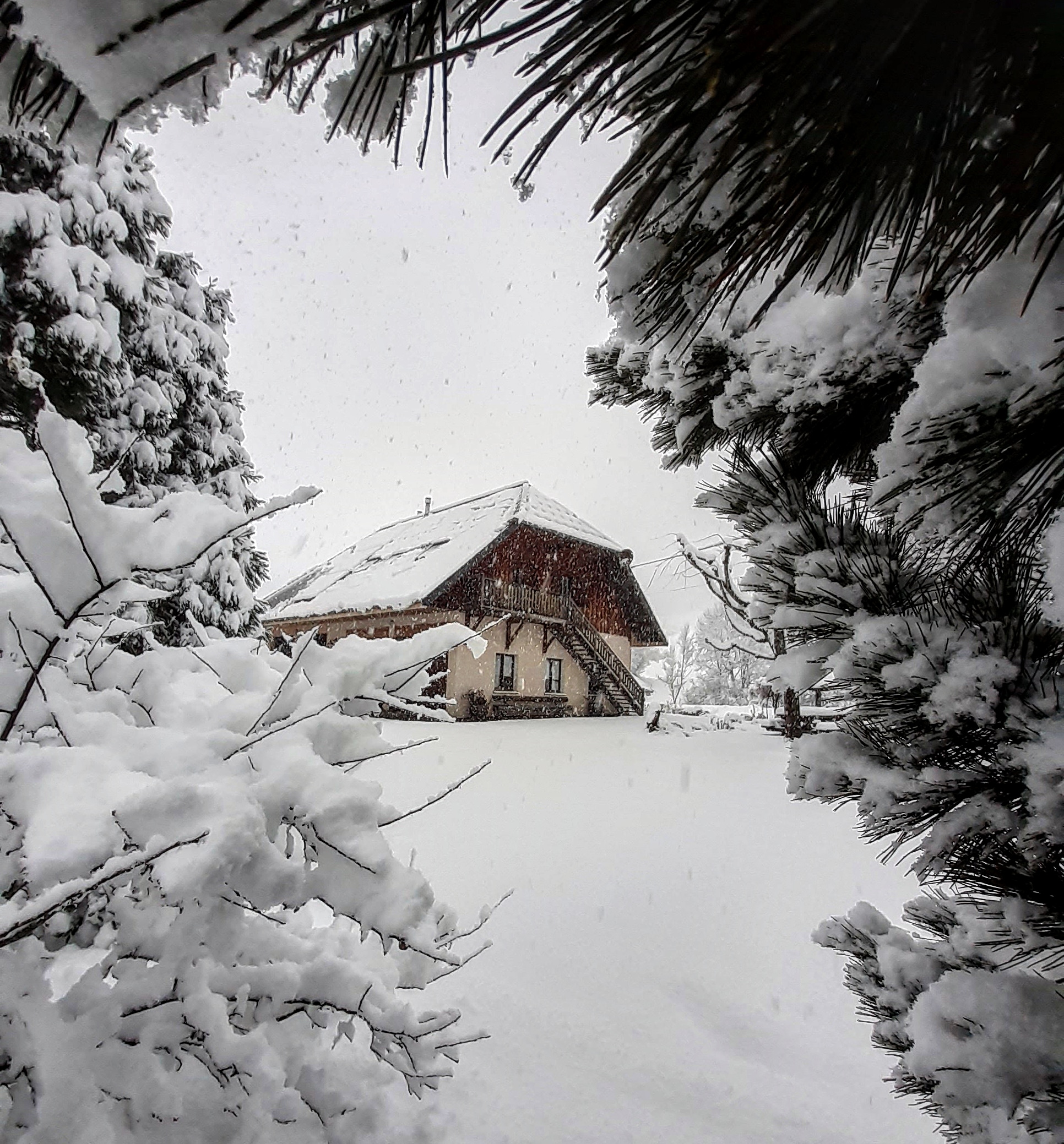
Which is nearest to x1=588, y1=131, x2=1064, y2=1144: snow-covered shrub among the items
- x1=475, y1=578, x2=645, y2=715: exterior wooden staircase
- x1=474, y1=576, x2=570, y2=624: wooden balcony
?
x1=474, y1=576, x2=570, y2=624: wooden balcony

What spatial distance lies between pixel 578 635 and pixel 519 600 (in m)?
2.80

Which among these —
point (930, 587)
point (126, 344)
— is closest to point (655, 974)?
point (930, 587)

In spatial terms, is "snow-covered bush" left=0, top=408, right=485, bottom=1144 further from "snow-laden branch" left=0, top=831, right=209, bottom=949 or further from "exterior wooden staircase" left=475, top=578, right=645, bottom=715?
"exterior wooden staircase" left=475, top=578, right=645, bottom=715

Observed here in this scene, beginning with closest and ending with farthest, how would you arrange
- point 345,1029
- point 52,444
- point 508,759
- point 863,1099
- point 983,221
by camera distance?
1. point 983,221
2. point 52,444
3. point 345,1029
4. point 863,1099
5. point 508,759

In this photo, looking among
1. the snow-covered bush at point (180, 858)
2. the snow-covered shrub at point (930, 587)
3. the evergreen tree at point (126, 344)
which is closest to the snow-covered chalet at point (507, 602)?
the evergreen tree at point (126, 344)

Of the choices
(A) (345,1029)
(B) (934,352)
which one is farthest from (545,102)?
(A) (345,1029)

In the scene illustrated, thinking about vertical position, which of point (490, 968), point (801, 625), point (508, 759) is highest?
point (508, 759)

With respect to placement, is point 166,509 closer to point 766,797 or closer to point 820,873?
point 820,873

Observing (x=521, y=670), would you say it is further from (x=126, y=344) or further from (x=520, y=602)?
(x=126, y=344)

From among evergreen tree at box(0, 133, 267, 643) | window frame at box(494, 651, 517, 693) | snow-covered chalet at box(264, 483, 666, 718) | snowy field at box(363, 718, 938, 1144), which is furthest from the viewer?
window frame at box(494, 651, 517, 693)

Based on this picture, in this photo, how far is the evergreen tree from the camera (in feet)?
16.5

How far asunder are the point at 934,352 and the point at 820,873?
512 centimetres

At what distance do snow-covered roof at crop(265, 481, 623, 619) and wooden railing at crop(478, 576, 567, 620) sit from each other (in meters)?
1.31

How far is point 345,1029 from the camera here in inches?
47.4
